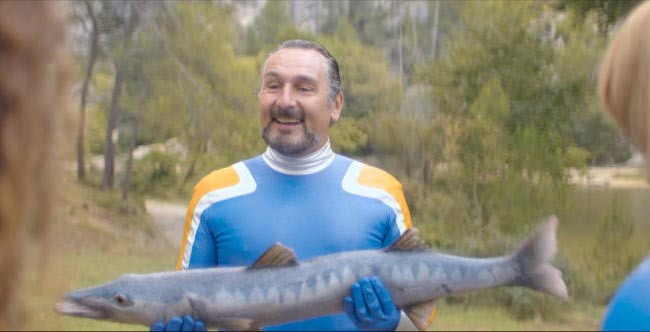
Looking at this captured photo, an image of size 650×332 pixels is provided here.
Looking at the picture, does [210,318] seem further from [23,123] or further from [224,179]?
[23,123]

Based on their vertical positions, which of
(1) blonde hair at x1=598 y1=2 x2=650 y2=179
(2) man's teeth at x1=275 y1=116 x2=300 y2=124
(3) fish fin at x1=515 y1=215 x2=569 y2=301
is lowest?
(3) fish fin at x1=515 y1=215 x2=569 y2=301

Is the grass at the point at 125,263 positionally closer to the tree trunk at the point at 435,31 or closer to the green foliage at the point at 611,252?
the green foliage at the point at 611,252

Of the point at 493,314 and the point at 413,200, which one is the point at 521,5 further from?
the point at 493,314

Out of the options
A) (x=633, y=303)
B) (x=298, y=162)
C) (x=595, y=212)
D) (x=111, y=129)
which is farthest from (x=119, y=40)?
(x=633, y=303)

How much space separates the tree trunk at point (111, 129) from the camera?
34.0ft

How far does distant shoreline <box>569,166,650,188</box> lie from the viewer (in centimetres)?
982

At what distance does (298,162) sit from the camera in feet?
7.36

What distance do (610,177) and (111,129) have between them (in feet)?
19.0

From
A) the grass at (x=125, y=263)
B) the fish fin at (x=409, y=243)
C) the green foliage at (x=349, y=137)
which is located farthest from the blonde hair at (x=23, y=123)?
the green foliage at (x=349, y=137)

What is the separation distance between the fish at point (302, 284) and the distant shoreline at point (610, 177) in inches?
314

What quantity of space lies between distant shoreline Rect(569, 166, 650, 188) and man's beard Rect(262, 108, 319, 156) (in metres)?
7.84

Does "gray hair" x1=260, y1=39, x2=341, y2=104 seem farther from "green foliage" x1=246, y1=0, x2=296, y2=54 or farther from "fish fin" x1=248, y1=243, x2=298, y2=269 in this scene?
"green foliage" x1=246, y1=0, x2=296, y2=54

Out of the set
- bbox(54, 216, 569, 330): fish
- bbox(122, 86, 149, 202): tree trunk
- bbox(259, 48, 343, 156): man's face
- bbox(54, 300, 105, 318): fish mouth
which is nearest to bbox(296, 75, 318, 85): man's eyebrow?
bbox(259, 48, 343, 156): man's face

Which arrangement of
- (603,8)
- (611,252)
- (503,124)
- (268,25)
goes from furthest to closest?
(268,25) → (503,124) → (611,252) → (603,8)
